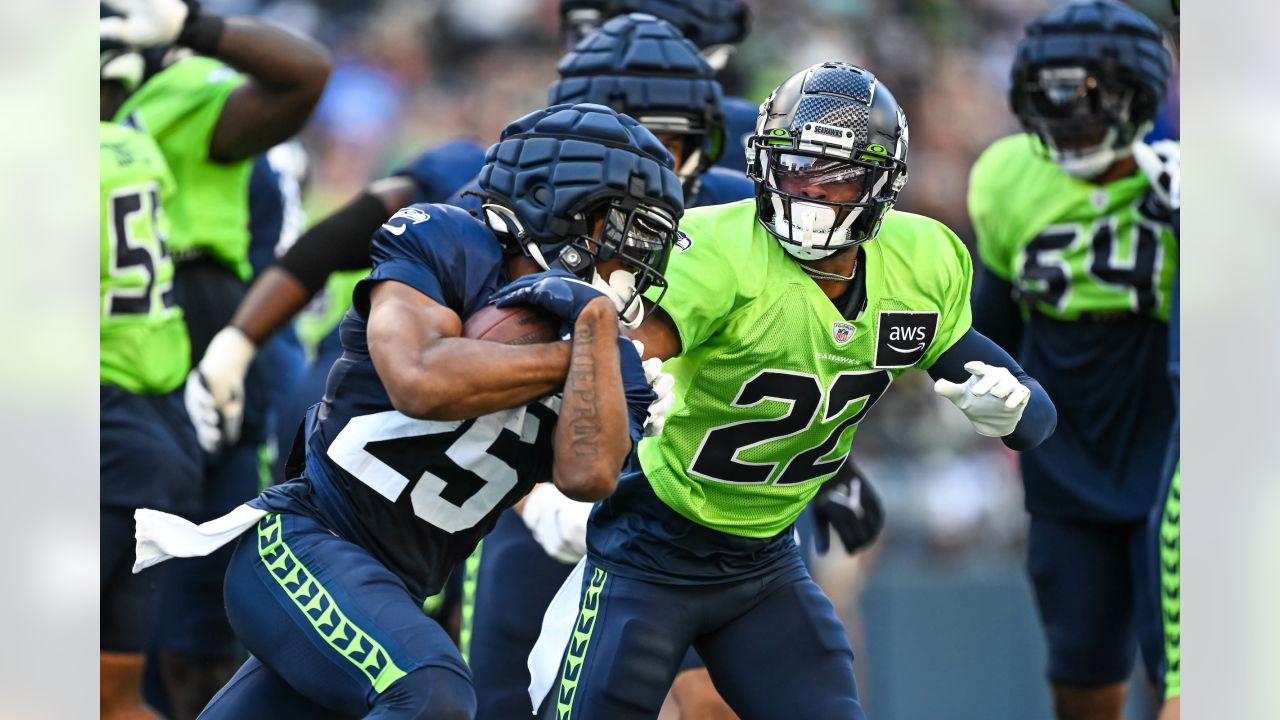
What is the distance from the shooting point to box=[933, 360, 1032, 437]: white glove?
363cm

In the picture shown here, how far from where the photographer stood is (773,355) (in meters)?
3.64

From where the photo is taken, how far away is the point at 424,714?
2990mm

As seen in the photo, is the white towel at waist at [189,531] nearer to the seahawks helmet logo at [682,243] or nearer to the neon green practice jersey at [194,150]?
the seahawks helmet logo at [682,243]

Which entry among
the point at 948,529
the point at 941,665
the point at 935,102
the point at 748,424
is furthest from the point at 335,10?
the point at 748,424

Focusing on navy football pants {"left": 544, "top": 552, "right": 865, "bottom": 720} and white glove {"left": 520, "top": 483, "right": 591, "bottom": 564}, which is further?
white glove {"left": 520, "top": 483, "right": 591, "bottom": 564}

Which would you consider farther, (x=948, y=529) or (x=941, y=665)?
(x=948, y=529)

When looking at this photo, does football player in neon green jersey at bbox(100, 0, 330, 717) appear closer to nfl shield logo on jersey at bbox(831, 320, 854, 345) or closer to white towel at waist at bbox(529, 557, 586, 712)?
white towel at waist at bbox(529, 557, 586, 712)

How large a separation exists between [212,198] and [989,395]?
318cm

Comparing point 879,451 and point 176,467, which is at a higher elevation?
point 176,467

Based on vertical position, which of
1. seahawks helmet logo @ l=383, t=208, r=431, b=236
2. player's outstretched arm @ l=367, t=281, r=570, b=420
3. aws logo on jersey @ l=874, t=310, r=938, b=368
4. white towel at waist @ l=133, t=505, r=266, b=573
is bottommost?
white towel at waist @ l=133, t=505, r=266, b=573

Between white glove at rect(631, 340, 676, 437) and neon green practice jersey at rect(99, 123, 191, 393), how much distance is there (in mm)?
2295

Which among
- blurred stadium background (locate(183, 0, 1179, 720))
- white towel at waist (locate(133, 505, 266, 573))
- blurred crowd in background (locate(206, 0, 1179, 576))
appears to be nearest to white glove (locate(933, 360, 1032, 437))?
white towel at waist (locate(133, 505, 266, 573))
